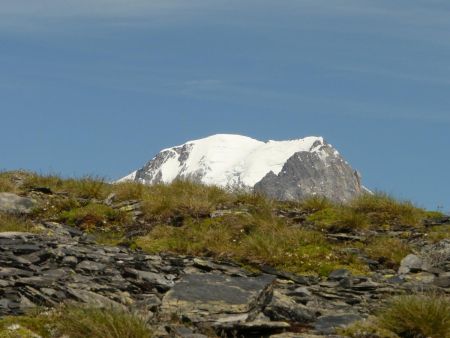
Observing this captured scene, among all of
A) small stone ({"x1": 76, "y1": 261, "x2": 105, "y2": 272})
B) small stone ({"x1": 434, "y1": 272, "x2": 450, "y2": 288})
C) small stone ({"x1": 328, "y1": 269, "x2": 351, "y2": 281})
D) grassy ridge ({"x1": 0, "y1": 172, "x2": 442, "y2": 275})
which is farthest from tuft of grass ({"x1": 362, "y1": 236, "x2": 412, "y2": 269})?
small stone ({"x1": 76, "y1": 261, "x2": 105, "y2": 272})

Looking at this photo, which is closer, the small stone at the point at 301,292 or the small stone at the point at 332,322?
the small stone at the point at 332,322

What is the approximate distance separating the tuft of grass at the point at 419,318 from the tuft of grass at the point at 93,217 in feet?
32.6

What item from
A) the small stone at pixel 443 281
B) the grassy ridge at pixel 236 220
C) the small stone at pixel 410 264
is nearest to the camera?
the small stone at pixel 443 281

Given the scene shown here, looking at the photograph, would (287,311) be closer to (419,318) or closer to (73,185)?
(419,318)

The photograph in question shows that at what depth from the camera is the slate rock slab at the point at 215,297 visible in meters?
10.4

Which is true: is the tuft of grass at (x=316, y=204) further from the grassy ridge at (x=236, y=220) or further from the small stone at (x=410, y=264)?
the small stone at (x=410, y=264)

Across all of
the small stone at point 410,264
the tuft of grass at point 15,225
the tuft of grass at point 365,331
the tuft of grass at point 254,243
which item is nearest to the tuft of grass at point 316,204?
the tuft of grass at point 254,243

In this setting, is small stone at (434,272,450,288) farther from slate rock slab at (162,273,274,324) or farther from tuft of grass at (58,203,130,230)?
tuft of grass at (58,203,130,230)

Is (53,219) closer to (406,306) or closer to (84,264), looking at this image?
(84,264)

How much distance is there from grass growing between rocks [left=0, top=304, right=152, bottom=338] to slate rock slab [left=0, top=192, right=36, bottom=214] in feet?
34.0

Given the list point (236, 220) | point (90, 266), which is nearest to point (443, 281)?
point (236, 220)

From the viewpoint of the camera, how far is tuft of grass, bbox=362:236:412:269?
52.2 feet

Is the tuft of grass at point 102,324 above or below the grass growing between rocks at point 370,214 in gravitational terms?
below

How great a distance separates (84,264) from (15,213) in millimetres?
7064
